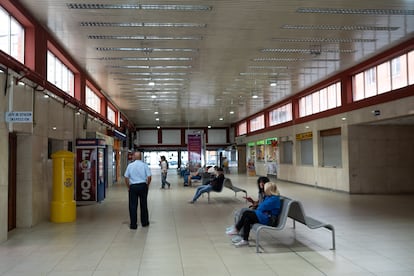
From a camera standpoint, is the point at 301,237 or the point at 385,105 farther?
the point at 385,105

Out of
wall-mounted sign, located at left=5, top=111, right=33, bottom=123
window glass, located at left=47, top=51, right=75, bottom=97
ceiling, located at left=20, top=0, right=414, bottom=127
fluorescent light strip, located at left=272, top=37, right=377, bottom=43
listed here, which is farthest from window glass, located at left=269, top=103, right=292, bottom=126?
wall-mounted sign, located at left=5, top=111, right=33, bottom=123

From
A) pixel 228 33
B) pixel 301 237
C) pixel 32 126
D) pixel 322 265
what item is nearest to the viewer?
pixel 322 265

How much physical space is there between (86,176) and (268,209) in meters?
7.54

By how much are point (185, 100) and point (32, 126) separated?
44.5ft

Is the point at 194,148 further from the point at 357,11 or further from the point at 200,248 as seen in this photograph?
the point at 200,248

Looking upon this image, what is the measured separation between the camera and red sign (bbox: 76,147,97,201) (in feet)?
40.5

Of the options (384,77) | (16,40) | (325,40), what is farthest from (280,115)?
(16,40)

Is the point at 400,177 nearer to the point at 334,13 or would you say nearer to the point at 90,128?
the point at 334,13

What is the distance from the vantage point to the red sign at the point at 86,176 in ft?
40.5

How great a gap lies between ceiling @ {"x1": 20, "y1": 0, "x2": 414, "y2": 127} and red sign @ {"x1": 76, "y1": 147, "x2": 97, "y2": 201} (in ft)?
9.91

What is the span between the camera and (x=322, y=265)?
536 cm

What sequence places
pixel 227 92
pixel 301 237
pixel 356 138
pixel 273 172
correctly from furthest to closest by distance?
pixel 273 172 → pixel 227 92 → pixel 356 138 → pixel 301 237

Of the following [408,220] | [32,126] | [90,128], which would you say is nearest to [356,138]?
[408,220]

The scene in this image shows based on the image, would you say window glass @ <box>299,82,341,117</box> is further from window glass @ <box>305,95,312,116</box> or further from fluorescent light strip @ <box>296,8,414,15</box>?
fluorescent light strip @ <box>296,8,414,15</box>
